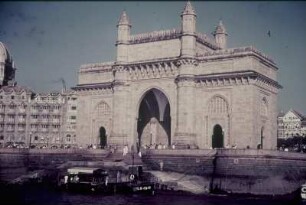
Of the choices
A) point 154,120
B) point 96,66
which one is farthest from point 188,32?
point 96,66

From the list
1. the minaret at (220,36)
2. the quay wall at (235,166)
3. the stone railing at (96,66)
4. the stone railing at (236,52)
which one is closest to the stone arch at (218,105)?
the stone railing at (236,52)

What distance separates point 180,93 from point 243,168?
1600cm

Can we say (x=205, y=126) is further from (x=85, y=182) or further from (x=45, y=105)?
(x=45, y=105)

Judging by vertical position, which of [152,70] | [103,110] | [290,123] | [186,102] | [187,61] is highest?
[187,61]

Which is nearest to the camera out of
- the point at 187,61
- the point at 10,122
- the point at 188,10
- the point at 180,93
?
the point at 187,61

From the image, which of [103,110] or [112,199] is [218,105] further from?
[112,199]

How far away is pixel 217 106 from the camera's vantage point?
6456cm

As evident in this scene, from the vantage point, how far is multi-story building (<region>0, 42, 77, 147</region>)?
10831cm

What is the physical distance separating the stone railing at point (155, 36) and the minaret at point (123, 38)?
3.27 feet

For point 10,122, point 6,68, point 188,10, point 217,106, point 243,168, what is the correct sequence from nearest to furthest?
point 243,168, point 217,106, point 188,10, point 10,122, point 6,68

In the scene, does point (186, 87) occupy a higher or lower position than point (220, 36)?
lower

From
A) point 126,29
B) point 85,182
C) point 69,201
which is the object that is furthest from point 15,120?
point 69,201

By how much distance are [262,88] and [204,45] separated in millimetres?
10709

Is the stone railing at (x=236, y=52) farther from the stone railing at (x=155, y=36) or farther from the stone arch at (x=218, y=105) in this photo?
the stone arch at (x=218, y=105)
